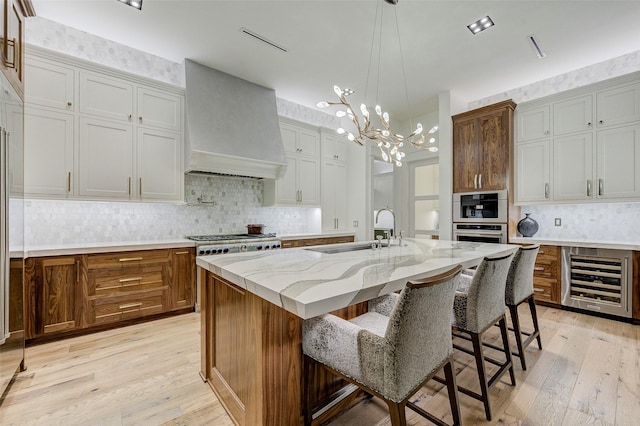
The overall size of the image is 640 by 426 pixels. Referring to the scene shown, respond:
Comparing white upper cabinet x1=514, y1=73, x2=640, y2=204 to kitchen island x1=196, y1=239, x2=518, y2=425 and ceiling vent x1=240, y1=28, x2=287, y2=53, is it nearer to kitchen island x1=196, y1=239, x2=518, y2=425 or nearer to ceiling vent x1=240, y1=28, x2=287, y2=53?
kitchen island x1=196, y1=239, x2=518, y2=425

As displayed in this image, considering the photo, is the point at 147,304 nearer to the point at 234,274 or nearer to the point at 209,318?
the point at 209,318

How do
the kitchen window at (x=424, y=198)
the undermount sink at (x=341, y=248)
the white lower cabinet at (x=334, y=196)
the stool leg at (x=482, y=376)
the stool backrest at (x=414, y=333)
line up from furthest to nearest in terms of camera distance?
the kitchen window at (x=424, y=198)
the white lower cabinet at (x=334, y=196)
the undermount sink at (x=341, y=248)
the stool leg at (x=482, y=376)
the stool backrest at (x=414, y=333)

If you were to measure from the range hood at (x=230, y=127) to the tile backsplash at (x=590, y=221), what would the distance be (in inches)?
150

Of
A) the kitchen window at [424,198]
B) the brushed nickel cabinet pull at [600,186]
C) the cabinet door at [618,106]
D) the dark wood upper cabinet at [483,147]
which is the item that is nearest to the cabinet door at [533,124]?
the dark wood upper cabinet at [483,147]

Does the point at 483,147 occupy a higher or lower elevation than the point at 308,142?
lower

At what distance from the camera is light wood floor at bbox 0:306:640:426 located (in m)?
1.61

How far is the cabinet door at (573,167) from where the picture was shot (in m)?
3.47

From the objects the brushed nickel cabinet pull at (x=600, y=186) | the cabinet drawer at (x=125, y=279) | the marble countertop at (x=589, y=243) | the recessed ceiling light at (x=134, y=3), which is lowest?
the cabinet drawer at (x=125, y=279)

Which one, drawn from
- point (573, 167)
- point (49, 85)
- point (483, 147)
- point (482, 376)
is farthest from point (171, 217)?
point (573, 167)

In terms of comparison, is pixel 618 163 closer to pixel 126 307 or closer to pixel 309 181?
pixel 309 181

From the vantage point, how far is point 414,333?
1.08 meters

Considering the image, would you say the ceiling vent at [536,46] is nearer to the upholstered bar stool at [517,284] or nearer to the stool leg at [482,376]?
the upholstered bar stool at [517,284]

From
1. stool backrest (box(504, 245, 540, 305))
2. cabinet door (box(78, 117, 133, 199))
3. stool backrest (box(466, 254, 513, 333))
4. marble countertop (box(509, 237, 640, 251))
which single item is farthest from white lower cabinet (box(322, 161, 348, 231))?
stool backrest (box(466, 254, 513, 333))

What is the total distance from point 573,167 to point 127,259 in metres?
5.32
